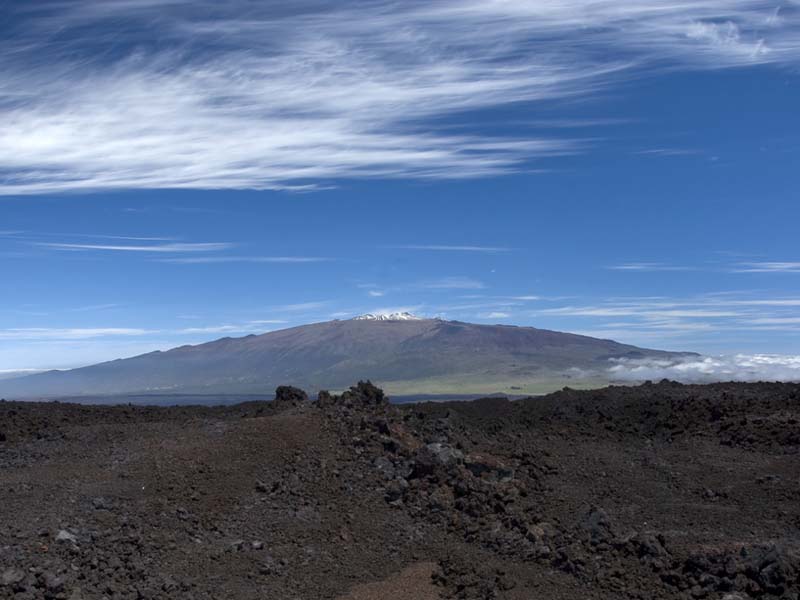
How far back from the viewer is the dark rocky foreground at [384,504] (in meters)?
13.7

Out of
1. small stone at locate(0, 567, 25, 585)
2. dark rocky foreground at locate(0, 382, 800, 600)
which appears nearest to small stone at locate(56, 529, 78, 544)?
dark rocky foreground at locate(0, 382, 800, 600)

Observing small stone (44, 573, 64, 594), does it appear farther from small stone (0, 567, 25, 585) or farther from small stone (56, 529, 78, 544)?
small stone (56, 529, 78, 544)

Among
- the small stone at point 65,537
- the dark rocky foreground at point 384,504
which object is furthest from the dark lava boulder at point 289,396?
the small stone at point 65,537

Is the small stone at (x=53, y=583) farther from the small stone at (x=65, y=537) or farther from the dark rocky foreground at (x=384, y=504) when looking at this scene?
the small stone at (x=65, y=537)

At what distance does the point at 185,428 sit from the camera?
21.0 meters

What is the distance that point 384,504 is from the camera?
58.1 feet

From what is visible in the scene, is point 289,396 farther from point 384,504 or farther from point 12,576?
point 12,576

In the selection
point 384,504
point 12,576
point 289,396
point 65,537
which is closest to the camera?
point 12,576

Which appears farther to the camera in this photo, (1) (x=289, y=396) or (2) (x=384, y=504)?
(1) (x=289, y=396)

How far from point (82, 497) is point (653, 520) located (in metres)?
11.0

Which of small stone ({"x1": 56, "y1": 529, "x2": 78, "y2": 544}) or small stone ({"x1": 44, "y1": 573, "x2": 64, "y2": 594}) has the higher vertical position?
small stone ({"x1": 56, "y1": 529, "x2": 78, "y2": 544})

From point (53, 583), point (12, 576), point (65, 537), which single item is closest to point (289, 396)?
point (65, 537)

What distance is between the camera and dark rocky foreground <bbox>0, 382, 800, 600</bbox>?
13.7 m

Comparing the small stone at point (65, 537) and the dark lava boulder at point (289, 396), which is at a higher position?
the dark lava boulder at point (289, 396)
